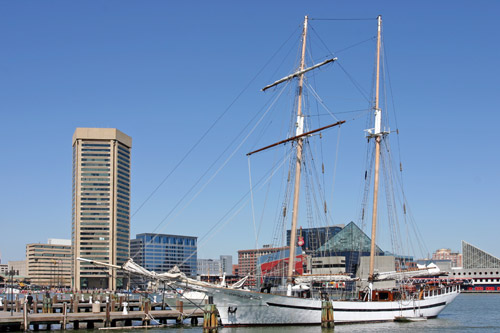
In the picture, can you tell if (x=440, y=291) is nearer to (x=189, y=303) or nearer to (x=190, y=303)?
(x=190, y=303)

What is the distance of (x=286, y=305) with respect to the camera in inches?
2147

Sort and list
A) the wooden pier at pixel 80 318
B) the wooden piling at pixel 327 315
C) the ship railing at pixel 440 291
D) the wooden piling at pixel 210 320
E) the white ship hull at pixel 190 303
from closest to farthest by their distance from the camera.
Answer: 1. the wooden piling at pixel 210 320
2. the wooden pier at pixel 80 318
3. the wooden piling at pixel 327 315
4. the white ship hull at pixel 190 303
5. the ship railing at pixel 440 291


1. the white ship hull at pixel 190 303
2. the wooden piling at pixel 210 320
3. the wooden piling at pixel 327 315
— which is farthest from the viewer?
the white ship hull at pixel 190 303

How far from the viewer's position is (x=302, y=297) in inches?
2272

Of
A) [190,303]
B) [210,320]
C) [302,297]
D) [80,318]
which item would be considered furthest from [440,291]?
[80,318]

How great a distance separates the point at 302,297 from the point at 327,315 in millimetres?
3300

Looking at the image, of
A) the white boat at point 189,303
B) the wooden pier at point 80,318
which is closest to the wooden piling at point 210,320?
the white boat at point 189,303

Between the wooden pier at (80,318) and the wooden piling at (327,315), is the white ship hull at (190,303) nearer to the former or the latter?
the wooden pier at (80,318)

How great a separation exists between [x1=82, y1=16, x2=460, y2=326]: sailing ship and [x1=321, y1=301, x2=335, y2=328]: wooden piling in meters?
0.47

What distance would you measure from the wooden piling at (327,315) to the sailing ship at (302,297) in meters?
0.47

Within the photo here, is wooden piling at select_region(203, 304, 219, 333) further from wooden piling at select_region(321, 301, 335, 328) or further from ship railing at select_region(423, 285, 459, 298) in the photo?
ship railing at select_region(423, 285, 459, 298)

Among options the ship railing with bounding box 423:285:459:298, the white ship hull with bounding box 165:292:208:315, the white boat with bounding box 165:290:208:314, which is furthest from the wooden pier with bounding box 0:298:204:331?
the ship railing with bounding box 423:285:459:298

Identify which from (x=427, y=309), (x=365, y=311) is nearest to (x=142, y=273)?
(x=365, y=311)

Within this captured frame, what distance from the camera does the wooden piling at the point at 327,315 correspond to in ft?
181
